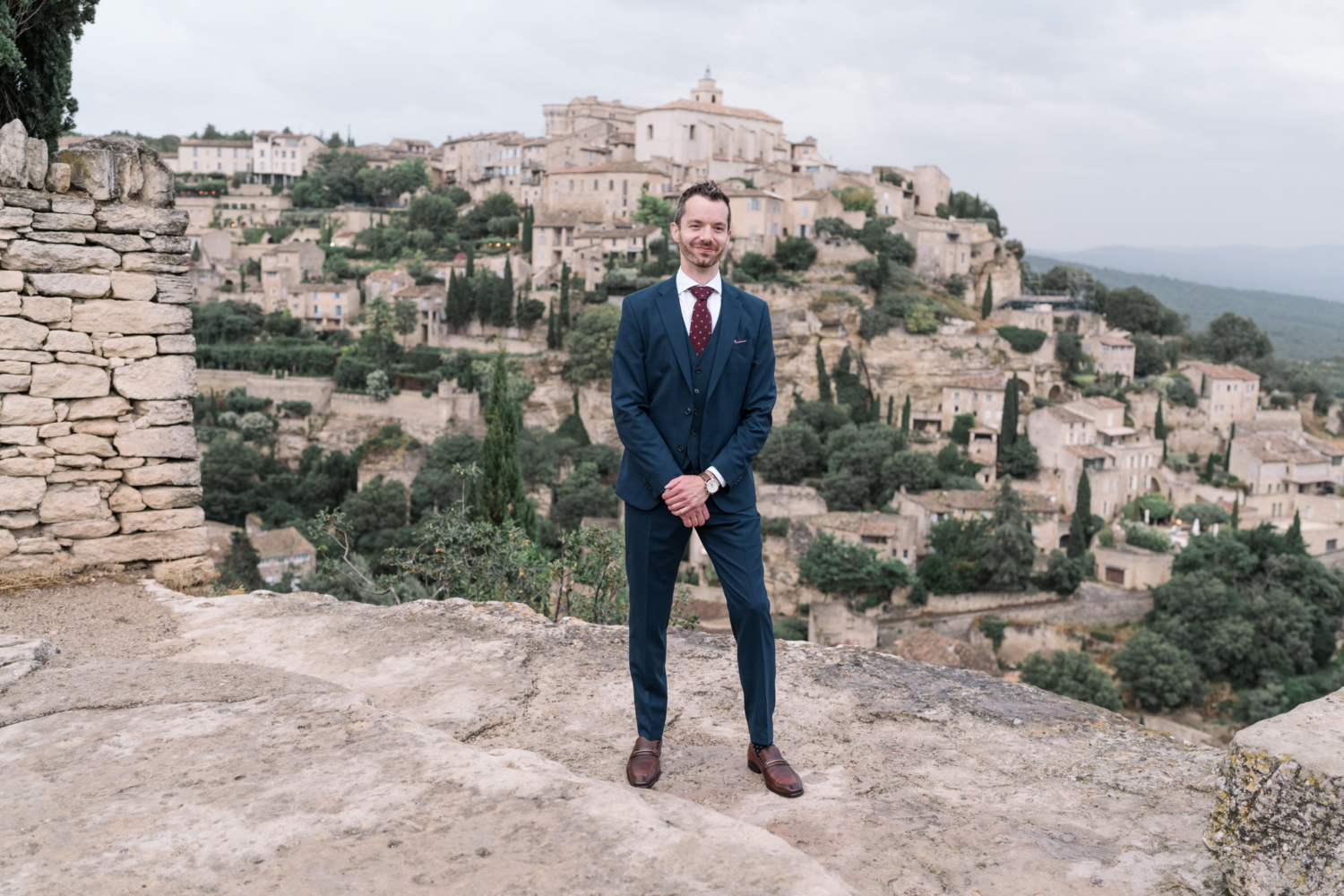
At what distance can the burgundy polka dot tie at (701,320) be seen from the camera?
2686 millimetres

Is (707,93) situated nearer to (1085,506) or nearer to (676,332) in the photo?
(1085,506)

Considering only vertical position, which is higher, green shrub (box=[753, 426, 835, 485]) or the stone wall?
the stone wall

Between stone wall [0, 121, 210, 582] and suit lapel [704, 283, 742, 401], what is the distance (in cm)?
263

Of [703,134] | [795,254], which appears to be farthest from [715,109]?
[795,254]

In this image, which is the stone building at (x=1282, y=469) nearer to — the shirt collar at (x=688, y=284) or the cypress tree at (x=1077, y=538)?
the cypress tree at (x=1077, y=538)

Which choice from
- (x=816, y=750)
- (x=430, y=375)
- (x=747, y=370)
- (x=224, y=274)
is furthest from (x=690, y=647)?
(x=224, y=274)

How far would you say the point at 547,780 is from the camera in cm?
231

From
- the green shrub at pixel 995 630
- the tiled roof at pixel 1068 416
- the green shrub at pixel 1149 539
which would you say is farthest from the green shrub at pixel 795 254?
the green shrub at pixel 995 630

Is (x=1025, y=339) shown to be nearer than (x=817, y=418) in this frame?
No

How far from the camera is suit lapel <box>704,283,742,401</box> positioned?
105 inches

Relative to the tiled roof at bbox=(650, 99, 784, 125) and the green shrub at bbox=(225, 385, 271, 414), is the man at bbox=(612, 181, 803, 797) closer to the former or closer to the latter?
the green shrub at bbox=(225, 385, 271, 414)

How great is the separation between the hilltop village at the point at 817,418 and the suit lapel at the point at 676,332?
3.48 m

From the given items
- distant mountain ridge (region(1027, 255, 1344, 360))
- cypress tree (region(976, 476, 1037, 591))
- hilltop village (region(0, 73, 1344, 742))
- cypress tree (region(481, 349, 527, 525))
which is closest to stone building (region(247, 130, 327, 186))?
hilltop village (region(0, 73, 1344, 742))

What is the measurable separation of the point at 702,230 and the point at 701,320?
24 cm
